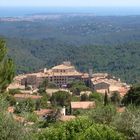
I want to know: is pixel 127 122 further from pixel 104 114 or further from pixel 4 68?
pixel 4 68

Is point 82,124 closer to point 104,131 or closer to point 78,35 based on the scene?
point 104,131

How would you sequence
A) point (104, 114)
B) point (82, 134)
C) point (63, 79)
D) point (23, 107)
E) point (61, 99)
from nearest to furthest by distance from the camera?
point (23, 107), point (82, 134), point (104, 114), point (61, 99), point (63, 79)

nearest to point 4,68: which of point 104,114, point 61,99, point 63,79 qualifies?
point 104,114

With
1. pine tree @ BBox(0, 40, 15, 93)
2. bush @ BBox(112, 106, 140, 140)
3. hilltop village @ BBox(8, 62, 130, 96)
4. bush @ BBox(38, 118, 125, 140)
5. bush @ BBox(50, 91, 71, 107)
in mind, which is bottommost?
hilltop village @ BBox(8, 62, 130, 96)

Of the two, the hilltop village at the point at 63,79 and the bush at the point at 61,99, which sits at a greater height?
the bush at the point at 61,99

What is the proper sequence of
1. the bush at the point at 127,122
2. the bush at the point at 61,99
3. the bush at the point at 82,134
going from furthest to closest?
the bush at the point at 61,99, the bush at the point at 127,122, the bush at the point at 82,134

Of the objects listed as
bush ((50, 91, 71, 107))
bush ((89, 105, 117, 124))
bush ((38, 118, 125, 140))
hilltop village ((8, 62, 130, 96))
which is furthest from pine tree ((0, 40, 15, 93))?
hilltop village ((8, 62, 130, 96))

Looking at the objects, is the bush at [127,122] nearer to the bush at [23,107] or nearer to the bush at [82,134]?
the bush at [82,134]

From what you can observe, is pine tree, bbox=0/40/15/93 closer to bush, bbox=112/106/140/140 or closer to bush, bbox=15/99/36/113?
bush, bbox=15/99/36/113

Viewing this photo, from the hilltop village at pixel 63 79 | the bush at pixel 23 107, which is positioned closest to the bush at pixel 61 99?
the bush at pixel 23 107

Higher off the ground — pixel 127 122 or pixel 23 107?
pixel 23 107

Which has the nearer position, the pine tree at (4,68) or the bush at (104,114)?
the pine tree at (4,68)
